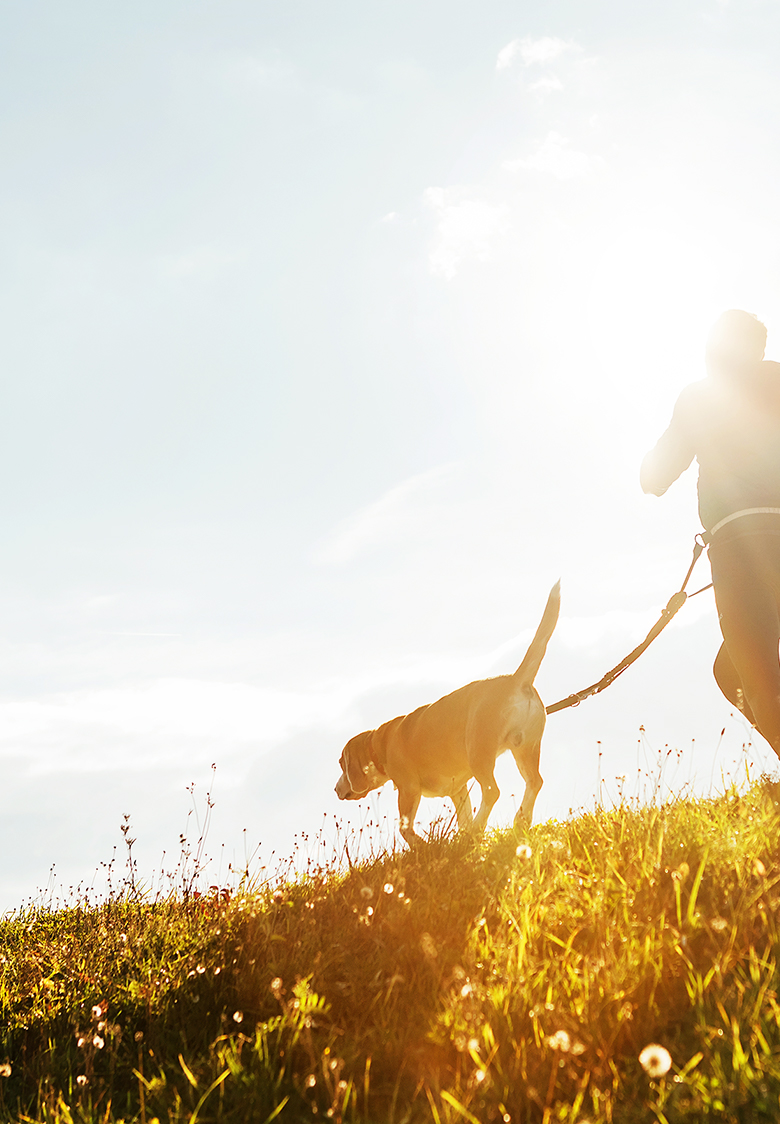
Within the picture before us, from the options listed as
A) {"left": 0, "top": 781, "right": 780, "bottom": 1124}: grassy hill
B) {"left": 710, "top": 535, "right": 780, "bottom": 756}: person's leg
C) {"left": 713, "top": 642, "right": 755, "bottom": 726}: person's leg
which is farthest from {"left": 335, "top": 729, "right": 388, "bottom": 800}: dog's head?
{"left": 710, "top": 535, "right": 780, "bottom": 756}: person's leg

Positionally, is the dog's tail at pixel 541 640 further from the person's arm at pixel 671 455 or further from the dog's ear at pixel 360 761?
the dog's ear at pixel 360 761

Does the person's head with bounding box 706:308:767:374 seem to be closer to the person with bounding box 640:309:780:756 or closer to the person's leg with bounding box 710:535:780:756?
the person with bounding box 640:309:780:756

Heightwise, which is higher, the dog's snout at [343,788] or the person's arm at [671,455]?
the person's arm at [671,455]

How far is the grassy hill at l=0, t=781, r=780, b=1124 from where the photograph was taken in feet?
7.29

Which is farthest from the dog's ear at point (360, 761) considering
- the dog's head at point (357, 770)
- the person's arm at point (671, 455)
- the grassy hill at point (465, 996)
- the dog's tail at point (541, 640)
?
the person's arm at point (671, 455)

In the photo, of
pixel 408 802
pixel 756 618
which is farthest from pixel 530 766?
pixel 756 618

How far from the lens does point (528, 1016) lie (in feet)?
8.23

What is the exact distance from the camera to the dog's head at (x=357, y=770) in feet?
27.5

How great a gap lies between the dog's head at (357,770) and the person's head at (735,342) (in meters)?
5.36

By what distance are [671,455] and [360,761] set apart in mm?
5298

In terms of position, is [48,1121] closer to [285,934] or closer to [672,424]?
[285,934]

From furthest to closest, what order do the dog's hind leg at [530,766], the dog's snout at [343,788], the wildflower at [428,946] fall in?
the dog's snout at [343,788] → the dog's hind leg at [530,766] → the wildflower at [428,946]

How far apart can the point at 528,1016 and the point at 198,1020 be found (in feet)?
6.04

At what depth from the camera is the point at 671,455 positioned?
4633mm
